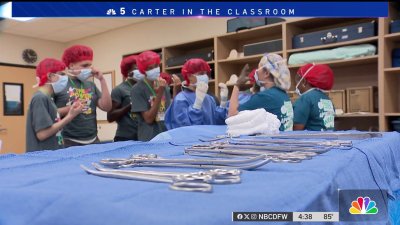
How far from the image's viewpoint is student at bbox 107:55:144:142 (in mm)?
2602

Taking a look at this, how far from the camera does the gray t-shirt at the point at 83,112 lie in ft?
7.03

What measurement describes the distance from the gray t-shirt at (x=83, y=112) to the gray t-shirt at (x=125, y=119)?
35 centimetres

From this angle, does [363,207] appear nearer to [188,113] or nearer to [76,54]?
[188,113]

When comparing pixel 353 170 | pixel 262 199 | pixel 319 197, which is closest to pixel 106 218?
pixel 262 199

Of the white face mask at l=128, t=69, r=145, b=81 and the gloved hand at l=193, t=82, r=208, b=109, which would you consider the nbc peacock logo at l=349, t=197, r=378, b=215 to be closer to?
the gloved hand at l=193, t=82, r=208, b=109

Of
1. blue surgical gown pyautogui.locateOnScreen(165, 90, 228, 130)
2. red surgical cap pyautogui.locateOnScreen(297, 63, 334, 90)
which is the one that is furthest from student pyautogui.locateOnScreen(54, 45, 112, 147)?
red surgical cap pyautogui.locateOnScreen(297, 63, 334, 90)

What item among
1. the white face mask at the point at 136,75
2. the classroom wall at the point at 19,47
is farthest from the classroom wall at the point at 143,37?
the white face mask at the point at 136,75

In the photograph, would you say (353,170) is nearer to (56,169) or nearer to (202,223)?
(202,223)

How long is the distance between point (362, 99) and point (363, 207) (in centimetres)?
261

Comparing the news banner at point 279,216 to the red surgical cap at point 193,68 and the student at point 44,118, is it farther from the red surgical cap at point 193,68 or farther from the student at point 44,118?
the red surgical cap at point 193,68

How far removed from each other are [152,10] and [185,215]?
255 cm

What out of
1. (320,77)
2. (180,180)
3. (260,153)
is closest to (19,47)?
(320,77)

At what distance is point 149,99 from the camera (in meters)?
2.44

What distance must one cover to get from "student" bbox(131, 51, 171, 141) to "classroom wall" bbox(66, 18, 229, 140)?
2.04 m
